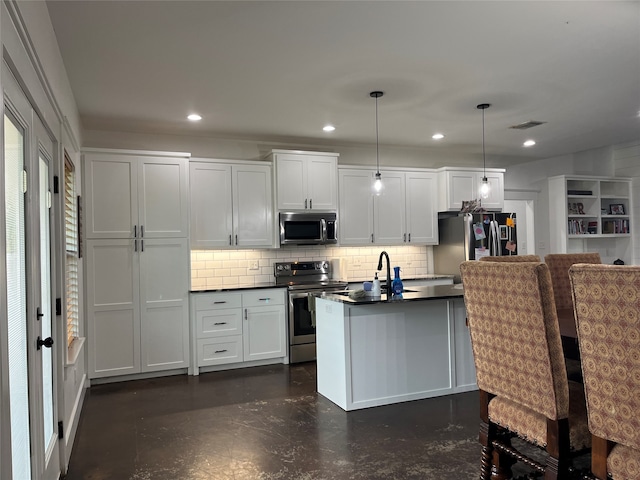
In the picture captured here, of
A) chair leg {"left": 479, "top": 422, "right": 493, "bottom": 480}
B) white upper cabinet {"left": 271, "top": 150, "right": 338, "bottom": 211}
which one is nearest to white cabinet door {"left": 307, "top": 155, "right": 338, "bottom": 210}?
white upper cabinet {"left": 271, "top": 150, "right": 338, "bottom": 211}

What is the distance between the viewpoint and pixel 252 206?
5.52 m

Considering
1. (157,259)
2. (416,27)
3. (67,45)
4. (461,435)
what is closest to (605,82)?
(416,27)

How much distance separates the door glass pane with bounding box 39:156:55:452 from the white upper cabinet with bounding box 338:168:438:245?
3687 millimetres

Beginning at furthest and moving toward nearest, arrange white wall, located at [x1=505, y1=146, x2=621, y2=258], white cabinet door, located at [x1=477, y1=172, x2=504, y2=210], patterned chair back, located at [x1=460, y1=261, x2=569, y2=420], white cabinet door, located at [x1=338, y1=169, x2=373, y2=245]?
white wall, located at [x1=505, y1=146, x2=621, y2=258], white cabinet door, located at [x1=477, y1=172, x2=504, y2=210], white cabinet door, located at [x1=338, y1=169, x2=373, y2=245], patterned chair back, located at [x1=460, y1=261, x2=569, y2=420]

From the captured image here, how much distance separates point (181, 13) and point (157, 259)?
2.82 meters

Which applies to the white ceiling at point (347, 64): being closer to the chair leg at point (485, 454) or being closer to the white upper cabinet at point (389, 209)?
the white upper cabinet at point (389, 209)

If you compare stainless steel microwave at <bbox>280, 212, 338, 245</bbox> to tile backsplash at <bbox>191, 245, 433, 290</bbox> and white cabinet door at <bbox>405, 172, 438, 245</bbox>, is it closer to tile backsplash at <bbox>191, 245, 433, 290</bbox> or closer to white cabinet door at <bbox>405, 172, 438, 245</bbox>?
tile backsplash at <bbox>191, 245, 433, 290</bbox>

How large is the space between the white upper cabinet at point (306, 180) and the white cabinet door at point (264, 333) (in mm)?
1204

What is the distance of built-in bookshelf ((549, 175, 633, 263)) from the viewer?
22.8 ft

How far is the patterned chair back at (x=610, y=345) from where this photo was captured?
159 centimetres

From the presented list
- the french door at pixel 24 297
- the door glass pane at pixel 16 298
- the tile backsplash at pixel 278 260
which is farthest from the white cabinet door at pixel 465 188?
the door glass pane at pixel 16 298

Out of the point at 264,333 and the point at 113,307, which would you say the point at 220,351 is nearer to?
the point at 264,333

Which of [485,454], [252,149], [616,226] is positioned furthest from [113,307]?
[616,226]

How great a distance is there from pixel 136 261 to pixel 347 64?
286 centimetres
